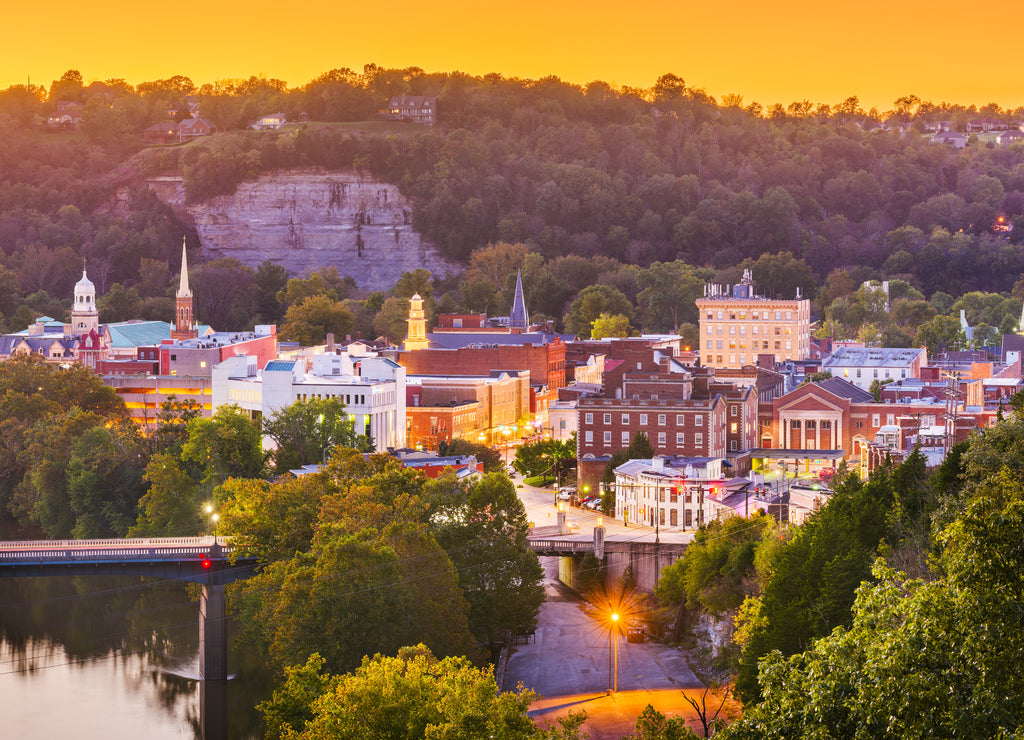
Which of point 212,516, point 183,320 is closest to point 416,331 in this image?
point 183,320

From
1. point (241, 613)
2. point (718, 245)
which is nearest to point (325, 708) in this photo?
point (241, 613)

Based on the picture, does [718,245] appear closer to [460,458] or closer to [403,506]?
[460,458]

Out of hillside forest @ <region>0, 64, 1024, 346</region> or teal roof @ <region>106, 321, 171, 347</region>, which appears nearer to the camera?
teal roof @ <region>106, 321, 171, 347</region>

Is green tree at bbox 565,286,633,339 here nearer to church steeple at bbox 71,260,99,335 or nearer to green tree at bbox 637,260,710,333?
green tree at bbox 637,260,710,333

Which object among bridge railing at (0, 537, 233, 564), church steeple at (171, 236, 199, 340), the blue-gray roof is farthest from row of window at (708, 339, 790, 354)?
bridge railing at (0, 537, 233, 564)

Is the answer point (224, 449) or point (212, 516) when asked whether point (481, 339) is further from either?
point (212, 516)

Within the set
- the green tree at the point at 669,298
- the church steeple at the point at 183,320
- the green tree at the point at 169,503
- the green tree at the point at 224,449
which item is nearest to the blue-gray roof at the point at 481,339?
the church steeple at the point at 183,320
